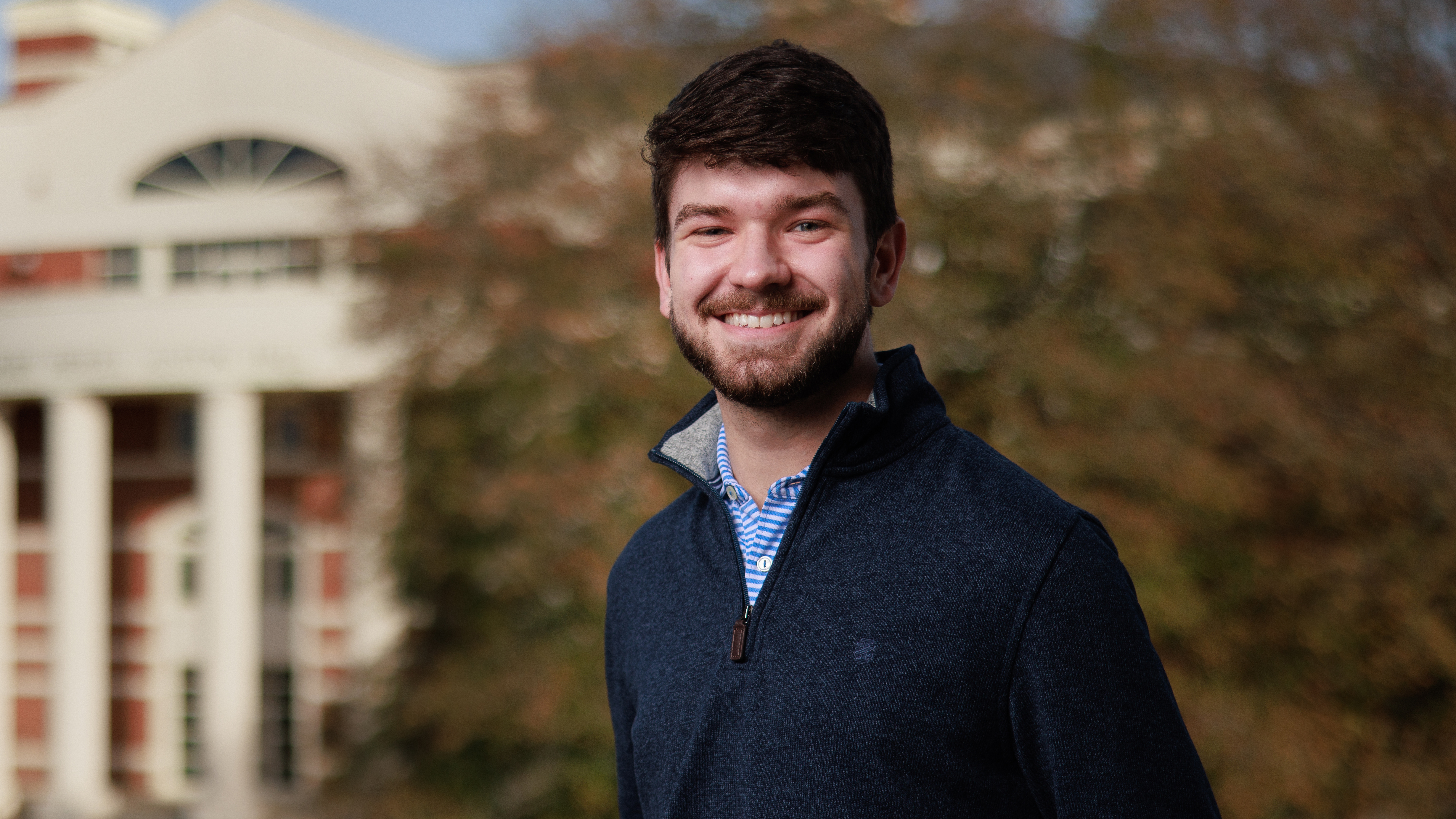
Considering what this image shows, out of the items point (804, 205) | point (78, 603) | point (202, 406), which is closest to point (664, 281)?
point (804, 205)

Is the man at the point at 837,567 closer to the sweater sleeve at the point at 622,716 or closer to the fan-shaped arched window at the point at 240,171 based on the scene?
the sweater sleeve at the point at 622,716

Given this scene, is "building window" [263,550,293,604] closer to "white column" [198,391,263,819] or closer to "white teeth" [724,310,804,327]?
"white column" [198,391,263,819]

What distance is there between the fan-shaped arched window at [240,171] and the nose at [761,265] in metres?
20.2

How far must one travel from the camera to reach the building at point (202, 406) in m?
20.2

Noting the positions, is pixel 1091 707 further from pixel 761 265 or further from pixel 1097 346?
pixel 1097 346

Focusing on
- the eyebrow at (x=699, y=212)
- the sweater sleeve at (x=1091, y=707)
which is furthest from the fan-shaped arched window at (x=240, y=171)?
the sweater sleeve at (x=1091, y=707)

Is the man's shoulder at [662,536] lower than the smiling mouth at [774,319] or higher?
lower

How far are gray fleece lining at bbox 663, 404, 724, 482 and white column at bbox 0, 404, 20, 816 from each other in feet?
78.8

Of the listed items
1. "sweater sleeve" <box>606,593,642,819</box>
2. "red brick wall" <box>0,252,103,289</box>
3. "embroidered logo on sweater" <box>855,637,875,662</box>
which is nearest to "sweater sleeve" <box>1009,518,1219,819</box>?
"embroidered logo on sweater" <box>855,637,875,662</box>

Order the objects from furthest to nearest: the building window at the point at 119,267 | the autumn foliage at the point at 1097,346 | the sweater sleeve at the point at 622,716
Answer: the building window at the point at 119,267 → the autumn foliage at the point at 1097,346 → the sweater sleeve at the point at 622,716

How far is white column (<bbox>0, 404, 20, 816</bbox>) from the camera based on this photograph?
22938 millimetres

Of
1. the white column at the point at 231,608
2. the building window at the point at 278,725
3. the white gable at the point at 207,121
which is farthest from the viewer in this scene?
the building window at the point at 278,725

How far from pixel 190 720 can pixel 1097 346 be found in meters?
17.6

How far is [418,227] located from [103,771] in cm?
1129
